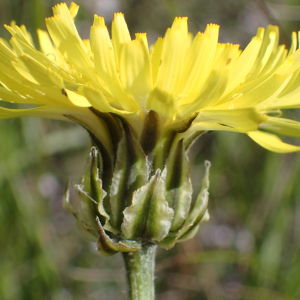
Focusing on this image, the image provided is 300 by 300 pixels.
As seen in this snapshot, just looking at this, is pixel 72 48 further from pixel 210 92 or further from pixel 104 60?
pixel 210 92

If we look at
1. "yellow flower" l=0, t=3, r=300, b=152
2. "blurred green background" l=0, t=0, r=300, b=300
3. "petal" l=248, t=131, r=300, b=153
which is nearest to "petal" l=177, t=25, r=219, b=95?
"yellow flower" l=0, t=3, r=300, b=152

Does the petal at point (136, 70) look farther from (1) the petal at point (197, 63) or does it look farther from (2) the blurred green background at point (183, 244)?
(2) the blurred green background at point (183, 244)

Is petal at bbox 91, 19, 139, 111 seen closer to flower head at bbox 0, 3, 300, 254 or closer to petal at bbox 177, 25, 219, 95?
flower head at bbox 0, 3, 300, 254

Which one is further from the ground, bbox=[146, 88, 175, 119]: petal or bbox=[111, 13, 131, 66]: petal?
bbox=[111, 13, 131, 66]: petal

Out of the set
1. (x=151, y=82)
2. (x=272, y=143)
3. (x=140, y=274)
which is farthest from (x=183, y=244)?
(x=151, y=82)

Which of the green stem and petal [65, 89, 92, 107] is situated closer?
petal [65, 89, 92, 107]

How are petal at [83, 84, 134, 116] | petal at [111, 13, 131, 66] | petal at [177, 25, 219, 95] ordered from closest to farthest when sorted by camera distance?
1. petal at [83, 84, 134, 116]
2. petal at [177, 25, 219, 95]
3. petal at [111, 13, 131, 66]

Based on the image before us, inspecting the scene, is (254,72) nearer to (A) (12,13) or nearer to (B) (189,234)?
(B) (189,234)
